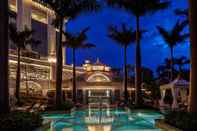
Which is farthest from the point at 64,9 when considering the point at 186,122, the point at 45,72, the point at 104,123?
the point at 45,72

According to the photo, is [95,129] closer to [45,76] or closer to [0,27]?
[0,27]

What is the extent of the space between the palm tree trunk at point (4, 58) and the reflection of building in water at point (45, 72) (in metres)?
24.9

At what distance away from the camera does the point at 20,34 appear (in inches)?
1435

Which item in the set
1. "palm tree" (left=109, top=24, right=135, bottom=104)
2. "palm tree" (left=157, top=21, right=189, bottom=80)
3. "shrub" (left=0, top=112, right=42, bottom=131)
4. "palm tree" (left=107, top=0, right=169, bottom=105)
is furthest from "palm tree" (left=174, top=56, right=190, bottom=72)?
"shrub" (left=0, top=112, right=42, bottom=131)

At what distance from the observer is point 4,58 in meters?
10.7

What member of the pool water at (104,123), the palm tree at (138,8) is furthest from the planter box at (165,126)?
the palm tree at (138,8)

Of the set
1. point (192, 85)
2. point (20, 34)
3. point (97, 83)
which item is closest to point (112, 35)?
point (20, 34)

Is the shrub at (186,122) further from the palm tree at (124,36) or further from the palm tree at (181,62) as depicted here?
the palm tree at (181,62)

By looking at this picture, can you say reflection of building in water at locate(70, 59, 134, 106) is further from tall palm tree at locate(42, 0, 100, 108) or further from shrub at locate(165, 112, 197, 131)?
shrub at locate(165, 112, 197, 131)

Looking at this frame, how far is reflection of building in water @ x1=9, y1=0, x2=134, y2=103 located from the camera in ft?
160

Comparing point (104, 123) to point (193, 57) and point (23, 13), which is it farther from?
point (23, 13)

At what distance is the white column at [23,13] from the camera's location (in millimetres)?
62650

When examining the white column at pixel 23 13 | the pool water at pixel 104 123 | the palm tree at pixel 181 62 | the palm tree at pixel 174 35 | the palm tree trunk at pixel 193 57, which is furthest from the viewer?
the white column at pixel 23 13

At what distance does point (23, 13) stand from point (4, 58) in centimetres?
5570
